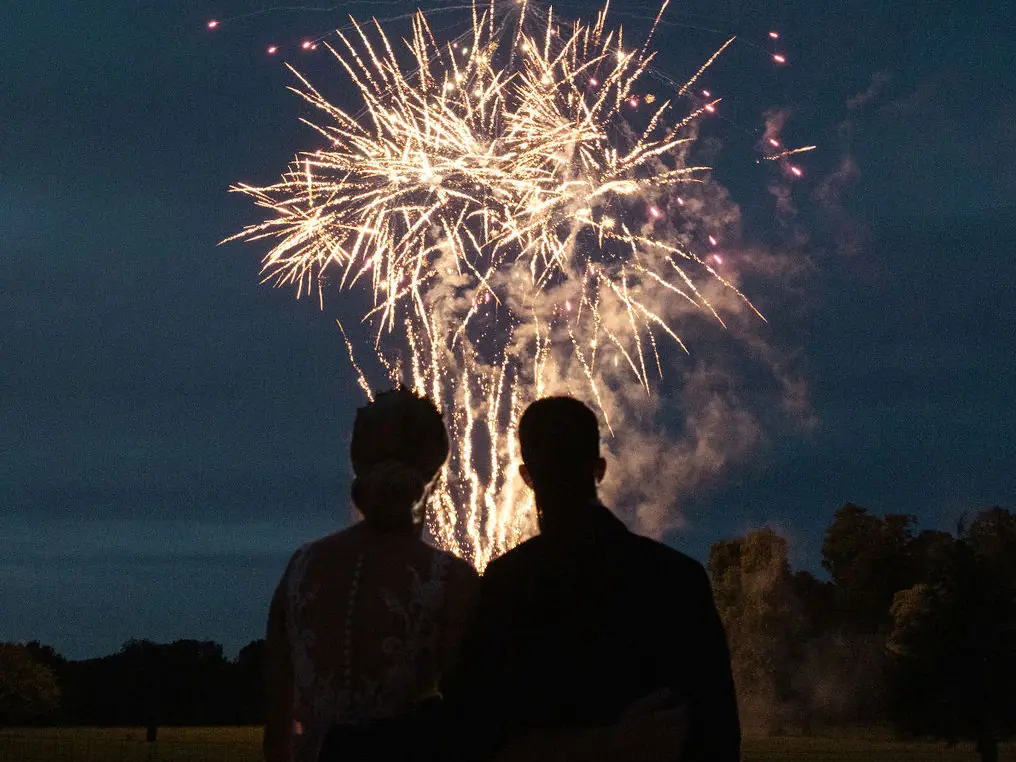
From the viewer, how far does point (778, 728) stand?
84625 mm

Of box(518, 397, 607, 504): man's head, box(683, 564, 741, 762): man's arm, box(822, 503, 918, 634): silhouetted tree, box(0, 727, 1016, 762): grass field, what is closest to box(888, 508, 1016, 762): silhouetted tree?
box(0, 727, 1016, 762): grass field

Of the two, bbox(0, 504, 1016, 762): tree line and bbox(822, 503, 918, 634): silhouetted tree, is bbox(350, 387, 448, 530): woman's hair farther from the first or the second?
bbox(822, 503, 918, 634): silhouetted tree

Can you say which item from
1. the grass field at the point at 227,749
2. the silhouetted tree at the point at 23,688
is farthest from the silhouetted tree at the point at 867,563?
the silhouetted tree at the point at 23,688

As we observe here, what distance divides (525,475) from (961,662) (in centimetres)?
4690

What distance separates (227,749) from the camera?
65.9 meters

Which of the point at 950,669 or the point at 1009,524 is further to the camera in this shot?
the point at 1009,524

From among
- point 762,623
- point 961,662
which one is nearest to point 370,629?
point 961,662

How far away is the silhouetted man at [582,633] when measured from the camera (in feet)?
14.4

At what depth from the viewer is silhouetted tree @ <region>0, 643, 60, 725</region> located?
94312mm

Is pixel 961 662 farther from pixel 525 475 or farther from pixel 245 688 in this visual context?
pixel 245 688

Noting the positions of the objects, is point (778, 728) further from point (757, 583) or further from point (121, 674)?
point (121, 674)

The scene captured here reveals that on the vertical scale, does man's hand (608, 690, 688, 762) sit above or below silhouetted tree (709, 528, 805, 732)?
below

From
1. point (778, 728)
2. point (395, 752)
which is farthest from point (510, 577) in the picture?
point (778, 728)

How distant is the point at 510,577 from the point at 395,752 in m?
0.65
